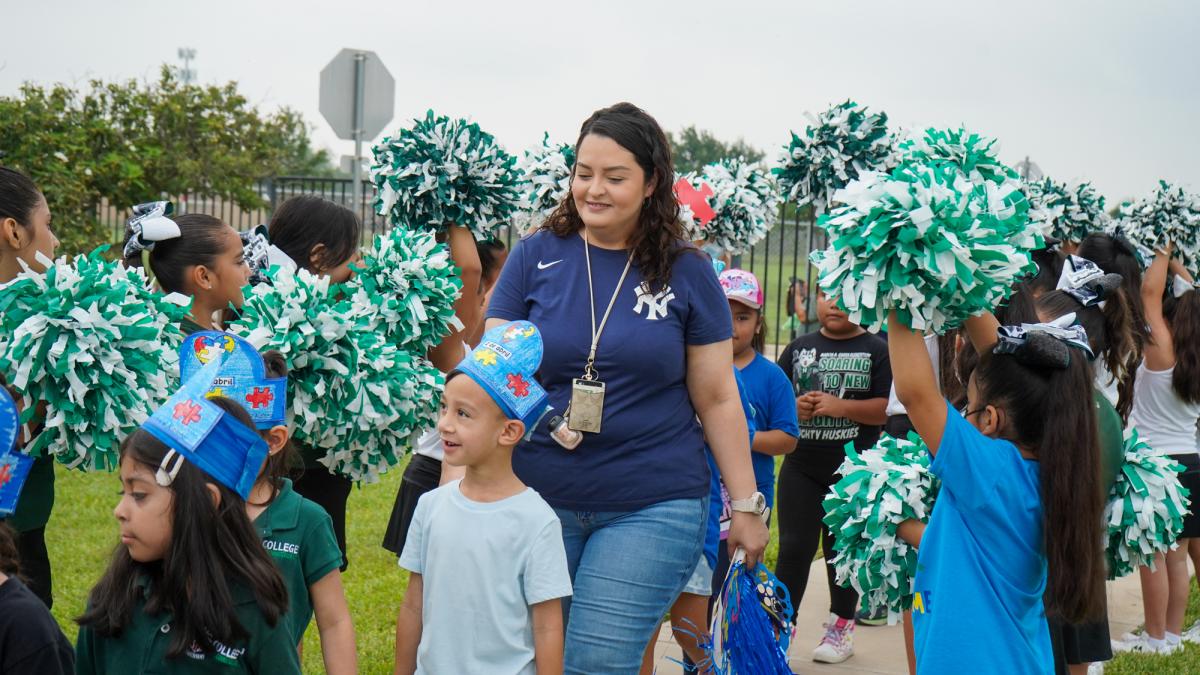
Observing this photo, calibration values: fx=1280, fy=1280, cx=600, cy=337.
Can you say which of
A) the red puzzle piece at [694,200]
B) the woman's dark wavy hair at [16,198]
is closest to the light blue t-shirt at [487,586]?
the woman's dark wavy hair at [16,198]

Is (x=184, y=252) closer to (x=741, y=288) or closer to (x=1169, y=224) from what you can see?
(x=741, y=288)

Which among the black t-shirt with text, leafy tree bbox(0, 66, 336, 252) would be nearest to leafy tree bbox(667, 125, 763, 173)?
leafy tree bbox(0, 66, 336, 252)

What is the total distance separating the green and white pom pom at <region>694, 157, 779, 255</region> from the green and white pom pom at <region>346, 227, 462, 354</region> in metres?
1.97

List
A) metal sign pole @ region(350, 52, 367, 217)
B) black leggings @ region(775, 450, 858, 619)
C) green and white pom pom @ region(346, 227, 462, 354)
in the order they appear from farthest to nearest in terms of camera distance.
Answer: metal sign pole @ region(350, 52, 367, 217) → black leggings @ region(775, 450, 858, 619) → green and white pom pom @ region(346, 227, 462, 354)

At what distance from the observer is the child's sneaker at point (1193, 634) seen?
6362 millimetres

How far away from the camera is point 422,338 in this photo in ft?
13.6

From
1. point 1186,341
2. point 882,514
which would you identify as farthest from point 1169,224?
point 882,514

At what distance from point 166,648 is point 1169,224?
19.3ft

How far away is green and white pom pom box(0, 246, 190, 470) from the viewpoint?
318cm

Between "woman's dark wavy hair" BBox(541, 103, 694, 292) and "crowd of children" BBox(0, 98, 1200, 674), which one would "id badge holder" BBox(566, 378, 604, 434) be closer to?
"crowd of children" BBox(0, 98, 1200, 674)

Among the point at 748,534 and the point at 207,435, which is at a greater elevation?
the point at 207,435

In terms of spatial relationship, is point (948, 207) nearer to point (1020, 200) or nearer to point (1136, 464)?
point (1020, 200)

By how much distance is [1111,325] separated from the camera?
203 inches

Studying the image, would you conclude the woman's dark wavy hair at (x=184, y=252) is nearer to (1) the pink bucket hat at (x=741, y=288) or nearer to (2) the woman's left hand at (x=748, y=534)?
(2) the woman's left hand at (x=748, y=534)
